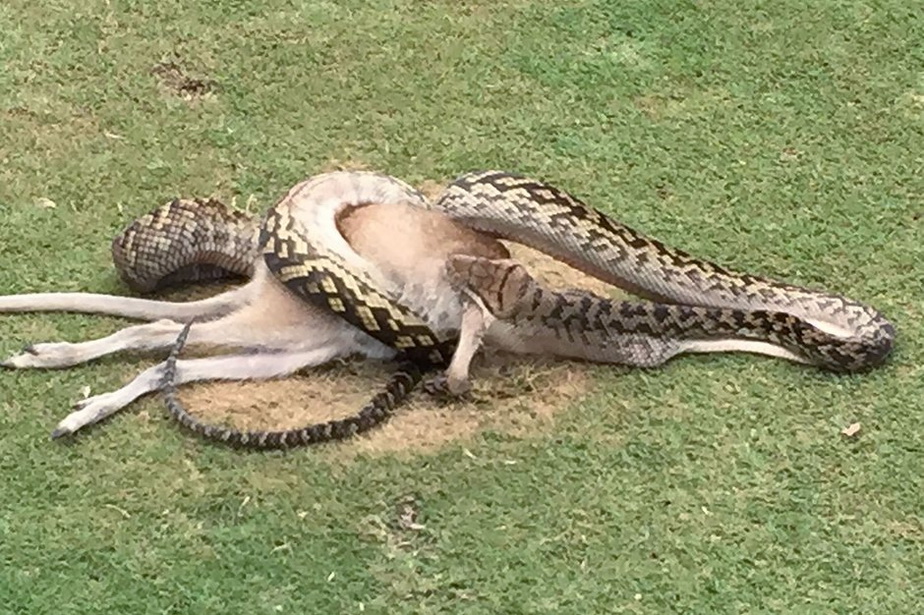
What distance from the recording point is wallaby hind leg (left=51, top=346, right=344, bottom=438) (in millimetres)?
2947

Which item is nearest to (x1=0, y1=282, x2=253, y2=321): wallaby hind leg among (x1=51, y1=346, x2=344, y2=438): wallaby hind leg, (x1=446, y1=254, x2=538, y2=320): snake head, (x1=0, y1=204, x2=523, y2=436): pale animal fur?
(x1=0, y1=204, x2=523, y2=436): pale animal fur

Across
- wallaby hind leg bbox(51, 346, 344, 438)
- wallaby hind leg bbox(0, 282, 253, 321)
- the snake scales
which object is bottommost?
wallaby hind leg bbox(51, 346, 344, 438)

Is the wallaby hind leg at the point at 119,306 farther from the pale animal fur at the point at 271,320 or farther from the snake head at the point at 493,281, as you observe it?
the snake head at the point at 493,281

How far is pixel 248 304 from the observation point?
10.3 ft

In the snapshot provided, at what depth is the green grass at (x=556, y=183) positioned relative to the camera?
8.73 feet

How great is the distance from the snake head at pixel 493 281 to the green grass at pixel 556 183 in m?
0.26

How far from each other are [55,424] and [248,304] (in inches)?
18.9

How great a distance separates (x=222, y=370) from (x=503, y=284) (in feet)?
2.01

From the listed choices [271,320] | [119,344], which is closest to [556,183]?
[271,320]

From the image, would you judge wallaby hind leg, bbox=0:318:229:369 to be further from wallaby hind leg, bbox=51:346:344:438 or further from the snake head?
the snake head

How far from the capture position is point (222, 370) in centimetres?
305

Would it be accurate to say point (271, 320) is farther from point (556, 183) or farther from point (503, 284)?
point (556, 183)

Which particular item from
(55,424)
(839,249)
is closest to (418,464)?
(55,424)

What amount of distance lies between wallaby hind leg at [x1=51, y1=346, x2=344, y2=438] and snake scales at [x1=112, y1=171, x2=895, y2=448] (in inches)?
1.5
